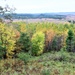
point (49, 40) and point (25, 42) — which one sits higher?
point (25, 42)

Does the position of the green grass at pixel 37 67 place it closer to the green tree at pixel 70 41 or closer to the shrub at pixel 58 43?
the green tree at pixel 70 41

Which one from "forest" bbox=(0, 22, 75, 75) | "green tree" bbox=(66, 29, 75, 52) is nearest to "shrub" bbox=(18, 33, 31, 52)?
"forest" bbox=(0, 22, 75, 75)

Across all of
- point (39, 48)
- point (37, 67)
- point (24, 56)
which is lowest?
point (39, 48)

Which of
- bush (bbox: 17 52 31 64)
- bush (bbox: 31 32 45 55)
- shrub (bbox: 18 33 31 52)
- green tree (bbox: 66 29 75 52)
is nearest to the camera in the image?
bush (bbox: 17 52 31 64)

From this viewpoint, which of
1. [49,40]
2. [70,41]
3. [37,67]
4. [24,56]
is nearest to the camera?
[37,67]

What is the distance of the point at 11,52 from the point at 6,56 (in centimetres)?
195

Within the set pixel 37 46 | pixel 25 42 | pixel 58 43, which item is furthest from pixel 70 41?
pixel 25 42

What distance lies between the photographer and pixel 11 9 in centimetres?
1089

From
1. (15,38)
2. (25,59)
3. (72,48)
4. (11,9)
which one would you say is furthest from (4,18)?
(72,48)

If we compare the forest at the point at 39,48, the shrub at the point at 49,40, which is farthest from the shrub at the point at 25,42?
the shrub at the point at 49,40

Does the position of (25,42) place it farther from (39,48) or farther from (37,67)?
(37,67)

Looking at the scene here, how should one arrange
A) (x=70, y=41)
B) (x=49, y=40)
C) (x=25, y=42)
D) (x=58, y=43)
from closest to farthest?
(x=25, y=42)
(x=70, y=41)
(x=49, y=40)
(x=58, y=43)

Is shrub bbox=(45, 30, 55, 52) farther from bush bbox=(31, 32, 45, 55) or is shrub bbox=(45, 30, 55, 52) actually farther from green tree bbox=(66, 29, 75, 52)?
bush bbox=(31, 32, 45, 55)

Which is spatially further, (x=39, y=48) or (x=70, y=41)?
(x=70, y=41)
